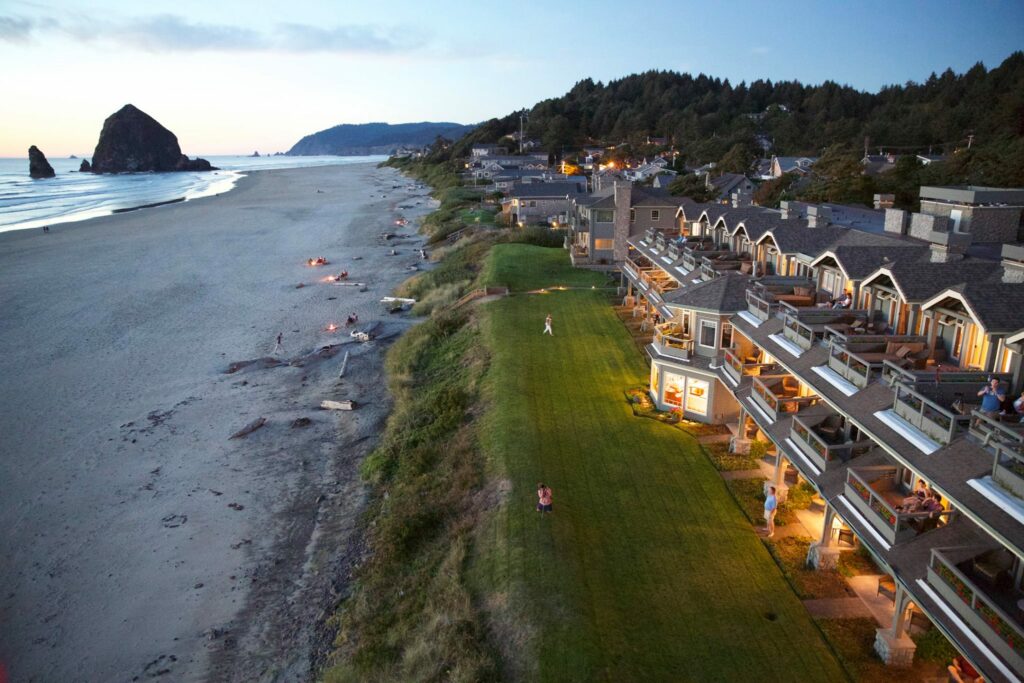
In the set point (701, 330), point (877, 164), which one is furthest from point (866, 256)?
point (877, 164)

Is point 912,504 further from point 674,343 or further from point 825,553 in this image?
point 674,343

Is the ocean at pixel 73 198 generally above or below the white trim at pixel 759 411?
above

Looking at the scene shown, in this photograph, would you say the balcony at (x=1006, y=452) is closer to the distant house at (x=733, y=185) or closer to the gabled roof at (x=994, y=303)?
the gabled roof at (x=994, y=303)

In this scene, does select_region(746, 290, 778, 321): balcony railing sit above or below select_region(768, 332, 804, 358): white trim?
above

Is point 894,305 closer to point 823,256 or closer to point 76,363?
point 823,256

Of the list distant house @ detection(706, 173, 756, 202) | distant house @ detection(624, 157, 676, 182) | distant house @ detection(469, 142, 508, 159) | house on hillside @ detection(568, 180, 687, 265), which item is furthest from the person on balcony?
distant house @ detection(469, 142, 508, 159)

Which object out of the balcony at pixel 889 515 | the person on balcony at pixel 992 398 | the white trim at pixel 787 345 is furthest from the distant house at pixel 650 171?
the balcony at pixel 889 515

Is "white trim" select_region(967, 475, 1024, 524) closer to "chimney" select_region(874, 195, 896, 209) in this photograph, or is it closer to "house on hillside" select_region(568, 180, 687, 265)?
"chimney" select_region(874, 195, 896, 209)
